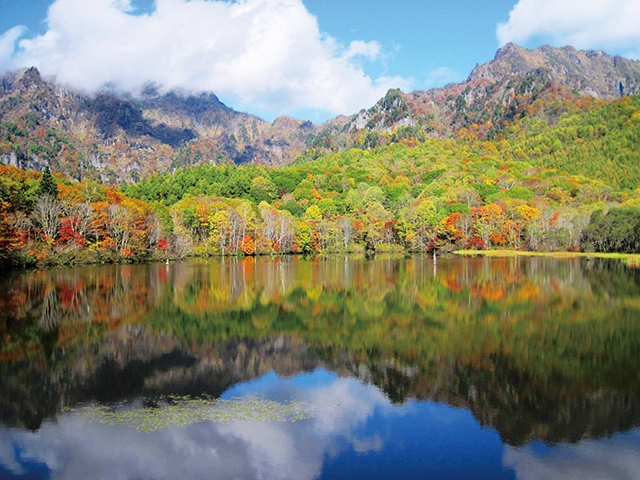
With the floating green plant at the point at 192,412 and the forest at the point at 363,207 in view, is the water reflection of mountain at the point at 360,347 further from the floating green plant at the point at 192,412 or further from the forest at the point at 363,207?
the forest at the point at 363,207

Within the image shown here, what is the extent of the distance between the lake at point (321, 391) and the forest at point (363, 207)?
36.5 m

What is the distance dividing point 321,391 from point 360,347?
4.46m

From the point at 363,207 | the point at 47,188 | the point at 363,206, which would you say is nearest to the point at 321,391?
the point at 47,188

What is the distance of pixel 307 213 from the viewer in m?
108

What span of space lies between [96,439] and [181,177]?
454 ft

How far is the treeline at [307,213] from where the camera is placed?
59.9m

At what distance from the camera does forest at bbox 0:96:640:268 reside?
2424 inches

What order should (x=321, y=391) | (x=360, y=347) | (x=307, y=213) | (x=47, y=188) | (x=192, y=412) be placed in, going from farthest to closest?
(x=307, y=213) → (x=47, y=188) → (x=360, y=347) → (x=321, y=391) → (x=192, y=412)

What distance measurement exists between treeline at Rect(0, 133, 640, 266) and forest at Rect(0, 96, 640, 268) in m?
0.26

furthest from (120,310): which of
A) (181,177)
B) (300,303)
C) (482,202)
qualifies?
(181,177)

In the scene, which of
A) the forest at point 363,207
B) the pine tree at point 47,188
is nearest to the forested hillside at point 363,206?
the pine tree at point 47,188

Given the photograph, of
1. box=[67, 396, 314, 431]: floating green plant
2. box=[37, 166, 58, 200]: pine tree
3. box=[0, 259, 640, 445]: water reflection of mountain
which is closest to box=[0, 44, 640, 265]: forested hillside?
box=[37, 166, 58, 200]: pine tree

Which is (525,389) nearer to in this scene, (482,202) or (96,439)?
(96,439)

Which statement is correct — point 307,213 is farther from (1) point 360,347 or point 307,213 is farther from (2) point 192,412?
(2) point 192,412
